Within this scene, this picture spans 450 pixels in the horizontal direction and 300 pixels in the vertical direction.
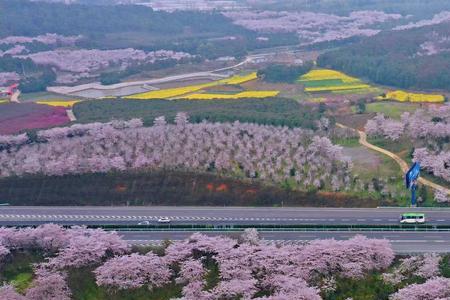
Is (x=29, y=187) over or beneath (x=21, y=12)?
beneath

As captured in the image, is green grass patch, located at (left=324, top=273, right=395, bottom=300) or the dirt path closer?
green grass patch, located at (left=324, top=273, right=395, bottom=300)

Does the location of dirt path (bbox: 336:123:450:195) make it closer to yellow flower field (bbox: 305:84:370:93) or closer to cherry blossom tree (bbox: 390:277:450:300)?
cherry blossom tree (bbox: 390:277:450:300)

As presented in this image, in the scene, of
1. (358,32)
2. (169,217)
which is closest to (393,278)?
(169,217)

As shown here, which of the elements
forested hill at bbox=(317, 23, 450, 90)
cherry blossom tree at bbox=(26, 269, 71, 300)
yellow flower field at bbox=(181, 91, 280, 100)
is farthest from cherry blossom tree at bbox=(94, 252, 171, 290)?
forested hill at bbox=(317, 23, 450, 90)

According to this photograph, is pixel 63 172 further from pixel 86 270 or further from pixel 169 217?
pixel 86 270

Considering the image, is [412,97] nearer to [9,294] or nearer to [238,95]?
[238,95]

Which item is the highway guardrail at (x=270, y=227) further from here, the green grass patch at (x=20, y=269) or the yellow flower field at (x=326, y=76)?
the yellow flower field at (x=326, y=76)

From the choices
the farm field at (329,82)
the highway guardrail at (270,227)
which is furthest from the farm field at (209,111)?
the highway guardrail at (270,227)
